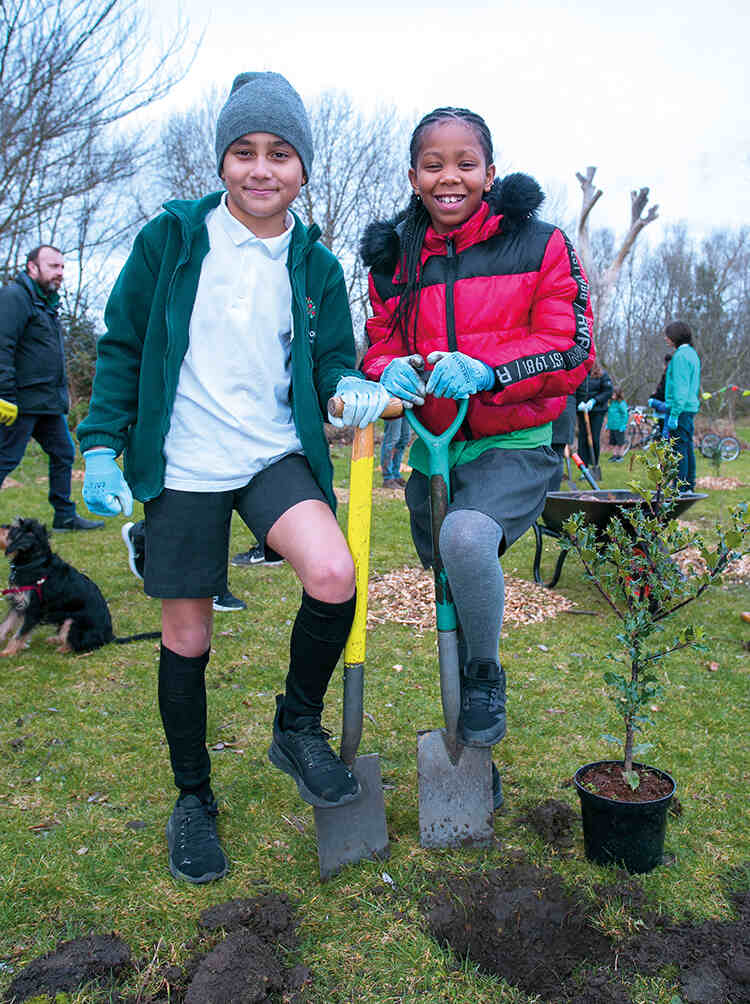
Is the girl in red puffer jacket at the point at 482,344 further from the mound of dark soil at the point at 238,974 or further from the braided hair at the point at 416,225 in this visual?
the mound of dark soil at the point at 238,974

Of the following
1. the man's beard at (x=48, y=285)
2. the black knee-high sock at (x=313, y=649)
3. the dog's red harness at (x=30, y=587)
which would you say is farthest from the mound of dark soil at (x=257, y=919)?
the man's beard at (x=48, y=285)

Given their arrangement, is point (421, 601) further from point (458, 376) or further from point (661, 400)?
point (661, 400)

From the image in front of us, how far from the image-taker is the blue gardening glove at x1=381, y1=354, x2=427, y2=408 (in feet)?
7.61

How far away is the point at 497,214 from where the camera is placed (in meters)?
2.43

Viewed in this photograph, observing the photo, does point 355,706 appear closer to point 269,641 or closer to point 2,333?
point 269,641

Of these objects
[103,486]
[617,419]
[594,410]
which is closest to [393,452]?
[594,410]

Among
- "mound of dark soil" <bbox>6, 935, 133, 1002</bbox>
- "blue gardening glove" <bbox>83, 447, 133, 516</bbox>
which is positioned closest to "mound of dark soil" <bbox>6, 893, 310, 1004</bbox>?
"mound of dark soil" <bbox>6, 935, 133, 1002</bbox>

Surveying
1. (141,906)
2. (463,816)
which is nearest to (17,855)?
(141,906)

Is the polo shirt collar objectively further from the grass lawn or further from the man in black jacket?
the man in black jacket

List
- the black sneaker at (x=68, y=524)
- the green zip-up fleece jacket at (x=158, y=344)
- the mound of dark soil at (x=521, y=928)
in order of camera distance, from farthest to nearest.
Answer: the black sneaker at (x=68, y=524) → the green zip-up fleece jacket at (x=158, y=344) → the mound of dark soil at (x=521, y=928)

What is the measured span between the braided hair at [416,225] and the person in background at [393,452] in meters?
7.03

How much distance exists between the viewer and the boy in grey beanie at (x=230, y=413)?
216cm

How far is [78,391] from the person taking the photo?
53.8ft

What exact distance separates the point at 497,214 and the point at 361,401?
75 cm
